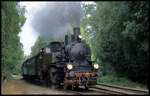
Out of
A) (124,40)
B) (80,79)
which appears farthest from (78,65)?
(124,40)

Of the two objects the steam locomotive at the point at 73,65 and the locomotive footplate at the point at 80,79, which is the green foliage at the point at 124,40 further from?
the locomotive footplate at the point at 80,79

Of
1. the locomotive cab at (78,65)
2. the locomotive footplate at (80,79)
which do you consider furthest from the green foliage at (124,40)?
the locomotive footplate at (80,79)

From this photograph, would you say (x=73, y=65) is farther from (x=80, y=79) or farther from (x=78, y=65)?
(x=80, y=79)

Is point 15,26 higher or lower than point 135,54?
higher

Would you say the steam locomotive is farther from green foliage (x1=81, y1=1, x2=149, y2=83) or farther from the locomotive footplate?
green foliage (x1=81, y1=1, x2=149, y2=83)

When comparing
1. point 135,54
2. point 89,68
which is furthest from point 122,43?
point 89,68

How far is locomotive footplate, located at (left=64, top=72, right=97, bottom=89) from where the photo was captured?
37.6ft

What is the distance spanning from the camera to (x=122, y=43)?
1878 centimetres

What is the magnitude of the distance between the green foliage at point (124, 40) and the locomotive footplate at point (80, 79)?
548cm

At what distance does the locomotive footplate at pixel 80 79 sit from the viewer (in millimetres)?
11458

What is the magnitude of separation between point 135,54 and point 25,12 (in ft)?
34.8

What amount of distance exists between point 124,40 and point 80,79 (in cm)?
774

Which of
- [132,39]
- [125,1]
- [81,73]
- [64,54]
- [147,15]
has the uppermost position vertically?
[125,1]

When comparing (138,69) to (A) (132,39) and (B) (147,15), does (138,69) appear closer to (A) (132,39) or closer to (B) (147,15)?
(A) (132,39)
